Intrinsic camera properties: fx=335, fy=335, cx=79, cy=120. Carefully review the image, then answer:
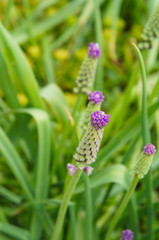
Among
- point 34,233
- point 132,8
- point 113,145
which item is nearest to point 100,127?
point 113,145

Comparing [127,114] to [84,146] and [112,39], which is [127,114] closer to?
[112,39]

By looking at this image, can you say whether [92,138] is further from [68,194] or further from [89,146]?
[68,194]

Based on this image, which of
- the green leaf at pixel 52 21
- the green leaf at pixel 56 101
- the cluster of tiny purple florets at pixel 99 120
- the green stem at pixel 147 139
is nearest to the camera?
the cluster of tiny purple florets at pixel 99 120

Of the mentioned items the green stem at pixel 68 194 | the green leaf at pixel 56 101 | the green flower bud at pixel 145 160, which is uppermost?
the green leaf at pixel 56 101

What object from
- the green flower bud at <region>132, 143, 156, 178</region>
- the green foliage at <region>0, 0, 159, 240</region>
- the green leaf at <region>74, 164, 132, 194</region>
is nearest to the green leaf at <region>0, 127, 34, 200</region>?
the green foliage at <region>0, 0, 159, 240</region>

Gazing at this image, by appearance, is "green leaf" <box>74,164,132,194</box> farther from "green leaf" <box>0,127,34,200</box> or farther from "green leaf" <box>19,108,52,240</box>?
"green leaf" <box>0,127,34,200</box>

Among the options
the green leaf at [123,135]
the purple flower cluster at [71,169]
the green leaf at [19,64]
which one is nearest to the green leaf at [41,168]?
the green leaf at [19,64]

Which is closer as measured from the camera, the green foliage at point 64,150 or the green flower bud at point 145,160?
the green flower bud at point 145,160

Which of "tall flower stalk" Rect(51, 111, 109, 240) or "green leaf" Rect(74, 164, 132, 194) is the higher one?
"green leaf" Rect(74, 164, 132, 194)

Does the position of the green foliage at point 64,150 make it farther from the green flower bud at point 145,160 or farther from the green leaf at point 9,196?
the green flower bud at point 145,160

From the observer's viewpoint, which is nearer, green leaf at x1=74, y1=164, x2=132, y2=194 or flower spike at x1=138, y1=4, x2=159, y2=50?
green leaf at x1=74, y1=164, x2=132, y2=194

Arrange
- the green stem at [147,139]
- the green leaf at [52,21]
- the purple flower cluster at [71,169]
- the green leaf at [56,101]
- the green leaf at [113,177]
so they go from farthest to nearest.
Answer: the green leaf at [52,21] < the green leaf at [56,101] < the green leaf at [113,177] < the green stem at [147,139] < the purple flower cluster at [71,169]

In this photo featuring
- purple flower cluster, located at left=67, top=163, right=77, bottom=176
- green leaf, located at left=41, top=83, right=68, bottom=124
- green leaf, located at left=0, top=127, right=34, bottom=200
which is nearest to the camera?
purple flower cluster, located at left=67, top=163, right=77, bottom=176

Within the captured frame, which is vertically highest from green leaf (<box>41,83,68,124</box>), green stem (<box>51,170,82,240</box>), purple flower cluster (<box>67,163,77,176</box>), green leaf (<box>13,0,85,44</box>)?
green leaf (<box>13,0,85,44</box>)
